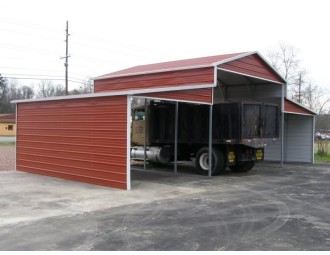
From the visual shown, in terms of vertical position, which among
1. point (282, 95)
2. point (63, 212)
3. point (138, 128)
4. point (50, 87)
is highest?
point (50, 87)

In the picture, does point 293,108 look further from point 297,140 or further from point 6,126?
point 6,126

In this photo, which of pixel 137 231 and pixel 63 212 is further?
pixel 63 212

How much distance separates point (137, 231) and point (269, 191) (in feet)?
19.0

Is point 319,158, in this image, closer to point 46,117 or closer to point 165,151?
point 165,151

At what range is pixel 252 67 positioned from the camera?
1639 cm

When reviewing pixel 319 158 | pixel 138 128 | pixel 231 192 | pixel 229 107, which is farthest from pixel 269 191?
pixel 319 158

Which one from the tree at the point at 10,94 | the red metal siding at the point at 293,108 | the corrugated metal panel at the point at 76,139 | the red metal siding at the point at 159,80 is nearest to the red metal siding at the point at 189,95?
the red metal siding at the point at 159,80

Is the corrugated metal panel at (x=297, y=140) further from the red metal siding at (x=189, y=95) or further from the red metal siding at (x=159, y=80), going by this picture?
the red metal siding at (x=189, y=95)

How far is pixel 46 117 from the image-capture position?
49.7 feet

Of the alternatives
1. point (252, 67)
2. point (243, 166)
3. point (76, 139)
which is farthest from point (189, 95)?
point (243, 166)

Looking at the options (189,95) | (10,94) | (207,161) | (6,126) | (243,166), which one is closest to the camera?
(189,95)

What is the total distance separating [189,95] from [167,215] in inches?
229

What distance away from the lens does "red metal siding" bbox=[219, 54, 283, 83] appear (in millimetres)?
15477

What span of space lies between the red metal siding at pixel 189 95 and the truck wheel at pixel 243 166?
380 cm
